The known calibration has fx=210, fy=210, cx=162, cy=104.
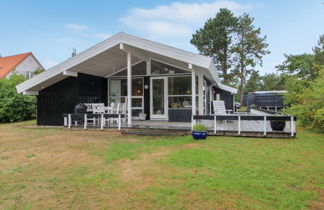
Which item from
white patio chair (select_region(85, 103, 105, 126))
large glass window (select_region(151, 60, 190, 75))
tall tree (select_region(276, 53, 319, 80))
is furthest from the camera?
tall tree (select_region(276, 53, 319, 80))

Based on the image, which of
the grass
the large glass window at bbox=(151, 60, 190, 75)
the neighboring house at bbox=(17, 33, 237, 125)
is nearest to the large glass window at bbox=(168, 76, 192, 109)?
the neighboring house at bbox=(17, 33, 237, 125)

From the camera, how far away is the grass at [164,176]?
7.81 feet

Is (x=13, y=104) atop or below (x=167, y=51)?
below

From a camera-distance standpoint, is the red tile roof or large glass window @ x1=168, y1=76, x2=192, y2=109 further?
the red tile roof

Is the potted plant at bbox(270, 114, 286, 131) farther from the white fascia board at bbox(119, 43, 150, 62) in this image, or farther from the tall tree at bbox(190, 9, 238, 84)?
the tall tree at bbox(190, 9, 238, 84)

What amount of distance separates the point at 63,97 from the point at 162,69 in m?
4.52

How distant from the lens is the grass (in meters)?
2.38

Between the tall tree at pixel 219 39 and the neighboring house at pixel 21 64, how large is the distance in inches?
749

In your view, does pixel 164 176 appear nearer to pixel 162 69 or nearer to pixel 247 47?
pixel 162 69

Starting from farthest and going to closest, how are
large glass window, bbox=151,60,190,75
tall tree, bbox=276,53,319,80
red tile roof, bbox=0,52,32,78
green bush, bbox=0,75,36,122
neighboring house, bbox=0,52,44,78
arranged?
neighboring house, bbox=0,52,44,78 → red tile roof, bbox=0,52,32,78 → tall tree, bbox=276,53,319,80 → green bush, bbox=0,75,36,122 → large glass window, bbox=151,60,190,75

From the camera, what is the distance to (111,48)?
25.6 feet

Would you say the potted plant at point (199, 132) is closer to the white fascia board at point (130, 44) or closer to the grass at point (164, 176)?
the grass at point (164, 176)

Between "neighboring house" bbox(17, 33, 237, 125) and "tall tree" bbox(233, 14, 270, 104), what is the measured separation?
1575cm

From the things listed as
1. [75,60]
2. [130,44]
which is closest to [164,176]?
[130,44]
